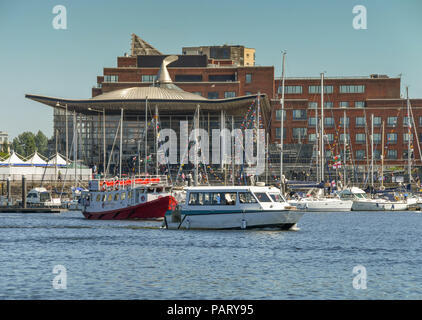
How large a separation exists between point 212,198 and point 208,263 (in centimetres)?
1661

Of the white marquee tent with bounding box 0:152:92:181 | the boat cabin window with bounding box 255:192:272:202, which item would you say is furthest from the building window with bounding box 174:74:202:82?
the boat cabin window with bounding box 255:192:272:202

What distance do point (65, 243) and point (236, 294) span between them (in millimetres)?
24404

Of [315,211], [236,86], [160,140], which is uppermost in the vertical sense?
[236,86]

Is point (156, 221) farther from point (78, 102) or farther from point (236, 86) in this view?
point (236, 86)

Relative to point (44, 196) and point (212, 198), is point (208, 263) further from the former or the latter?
point (44, 196)

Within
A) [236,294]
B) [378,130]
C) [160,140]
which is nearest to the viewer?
[236,294]

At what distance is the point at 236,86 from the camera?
163625 mm

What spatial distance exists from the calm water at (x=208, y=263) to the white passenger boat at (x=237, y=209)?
91 centimetres

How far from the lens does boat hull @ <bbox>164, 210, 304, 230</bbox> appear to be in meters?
57.1

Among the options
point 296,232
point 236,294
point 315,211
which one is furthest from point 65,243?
point 315,211

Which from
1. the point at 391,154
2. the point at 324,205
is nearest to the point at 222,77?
the point at 391,154

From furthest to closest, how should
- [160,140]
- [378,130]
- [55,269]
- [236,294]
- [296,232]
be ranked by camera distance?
[378,130]
[160,140]
[296,232]
[55,269]
[236,294]

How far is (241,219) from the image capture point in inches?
2267
